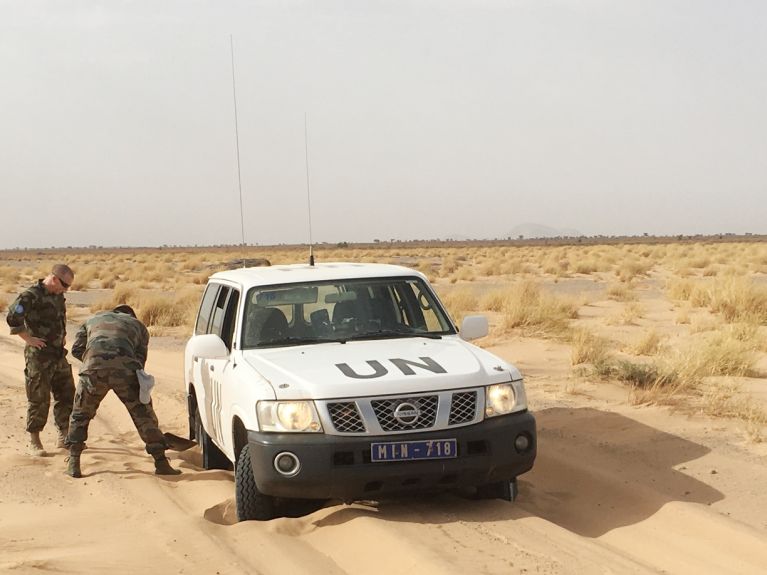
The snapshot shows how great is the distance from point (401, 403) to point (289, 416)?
0.71 m

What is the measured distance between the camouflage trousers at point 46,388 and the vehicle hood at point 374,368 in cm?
336

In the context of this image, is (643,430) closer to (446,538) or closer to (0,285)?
(446,538)

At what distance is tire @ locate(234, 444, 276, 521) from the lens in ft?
20.1

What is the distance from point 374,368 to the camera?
6.09 meters

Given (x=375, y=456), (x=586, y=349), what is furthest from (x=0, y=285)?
(x=375, y=456)

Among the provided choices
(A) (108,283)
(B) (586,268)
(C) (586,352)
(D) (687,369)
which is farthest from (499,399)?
(B) (586,268)

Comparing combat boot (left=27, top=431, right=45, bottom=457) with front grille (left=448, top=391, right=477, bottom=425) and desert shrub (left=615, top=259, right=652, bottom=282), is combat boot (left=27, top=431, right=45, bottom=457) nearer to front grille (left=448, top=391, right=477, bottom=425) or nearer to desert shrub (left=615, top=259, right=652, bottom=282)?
front grille (left=448, top=391, right=477, bottom=425)

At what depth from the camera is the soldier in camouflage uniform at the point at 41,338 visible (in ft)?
29.8

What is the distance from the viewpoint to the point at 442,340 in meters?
7.12

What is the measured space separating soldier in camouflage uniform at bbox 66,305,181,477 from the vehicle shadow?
2534 millimetres

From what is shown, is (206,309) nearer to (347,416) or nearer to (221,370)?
(221,370)

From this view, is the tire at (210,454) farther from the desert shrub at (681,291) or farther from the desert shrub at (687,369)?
the desert shrub at (681,291)

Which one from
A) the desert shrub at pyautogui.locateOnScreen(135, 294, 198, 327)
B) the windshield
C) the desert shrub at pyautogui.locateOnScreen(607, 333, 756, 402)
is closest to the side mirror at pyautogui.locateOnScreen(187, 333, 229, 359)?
the windshield

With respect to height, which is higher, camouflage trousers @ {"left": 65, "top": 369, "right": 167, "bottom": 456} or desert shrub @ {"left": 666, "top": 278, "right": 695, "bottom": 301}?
camouflage trousers @ {"left": 65, "top": 369, "right": 167, "bottom": 456}
